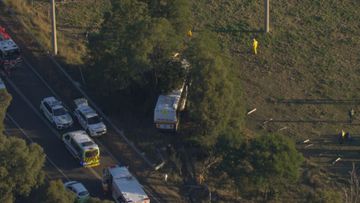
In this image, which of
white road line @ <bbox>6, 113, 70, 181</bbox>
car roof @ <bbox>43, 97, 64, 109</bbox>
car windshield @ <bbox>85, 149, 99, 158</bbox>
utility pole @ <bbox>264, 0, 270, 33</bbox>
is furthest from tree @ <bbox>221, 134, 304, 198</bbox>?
utility pole @ <bbox>264, 0, 270, 33</bbox>

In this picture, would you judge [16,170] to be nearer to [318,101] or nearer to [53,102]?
[53,102]

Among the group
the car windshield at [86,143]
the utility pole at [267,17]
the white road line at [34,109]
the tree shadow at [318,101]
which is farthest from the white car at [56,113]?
the utility pole at [267,17]

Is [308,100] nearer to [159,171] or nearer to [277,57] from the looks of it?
[277,57]

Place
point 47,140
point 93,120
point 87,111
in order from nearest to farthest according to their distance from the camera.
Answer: point 47,140 → point 93,120 → point 87,111

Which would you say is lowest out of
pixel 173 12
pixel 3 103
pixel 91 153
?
pixel 91 153

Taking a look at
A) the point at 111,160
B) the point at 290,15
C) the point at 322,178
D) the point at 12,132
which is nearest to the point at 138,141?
the point at 111,160

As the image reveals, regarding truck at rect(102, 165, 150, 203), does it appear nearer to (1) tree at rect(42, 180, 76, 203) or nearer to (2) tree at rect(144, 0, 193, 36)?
(1) tree at rect(42, 180, 76, 203)

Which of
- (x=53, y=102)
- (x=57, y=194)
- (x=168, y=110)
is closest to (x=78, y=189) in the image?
(x=57, y=194)
